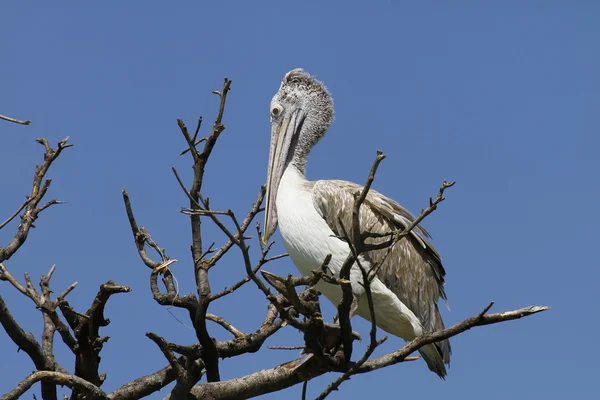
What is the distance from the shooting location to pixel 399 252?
8336 millimetres

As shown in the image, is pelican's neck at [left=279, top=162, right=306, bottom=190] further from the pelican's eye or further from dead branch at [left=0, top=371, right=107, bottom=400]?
dead branch at [left=0, top=371, right=107, bottom=400]

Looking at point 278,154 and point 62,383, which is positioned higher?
point 278,154

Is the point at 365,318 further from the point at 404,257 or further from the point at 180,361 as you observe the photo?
the point at 180,361

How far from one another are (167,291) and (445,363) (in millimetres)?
2823

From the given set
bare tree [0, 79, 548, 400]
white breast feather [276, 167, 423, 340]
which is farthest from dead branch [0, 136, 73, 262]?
white breast feather [276, 167, 423, 340]

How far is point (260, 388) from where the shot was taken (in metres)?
6.11

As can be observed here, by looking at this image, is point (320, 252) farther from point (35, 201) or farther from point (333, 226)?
point (35, 201)

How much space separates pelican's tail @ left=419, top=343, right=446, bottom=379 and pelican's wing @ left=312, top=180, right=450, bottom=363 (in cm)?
5

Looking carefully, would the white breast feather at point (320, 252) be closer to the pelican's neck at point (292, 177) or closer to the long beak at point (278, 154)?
the pelican's neck at point (292, 177)

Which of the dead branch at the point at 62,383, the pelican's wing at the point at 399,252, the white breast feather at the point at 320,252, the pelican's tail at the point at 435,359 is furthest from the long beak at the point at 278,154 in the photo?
the dead branch at the point at 62,383

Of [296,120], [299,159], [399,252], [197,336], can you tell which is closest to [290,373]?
[197,336]

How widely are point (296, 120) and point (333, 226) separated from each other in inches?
67.3

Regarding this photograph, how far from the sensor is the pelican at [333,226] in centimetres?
744

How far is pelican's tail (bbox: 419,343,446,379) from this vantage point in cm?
771
